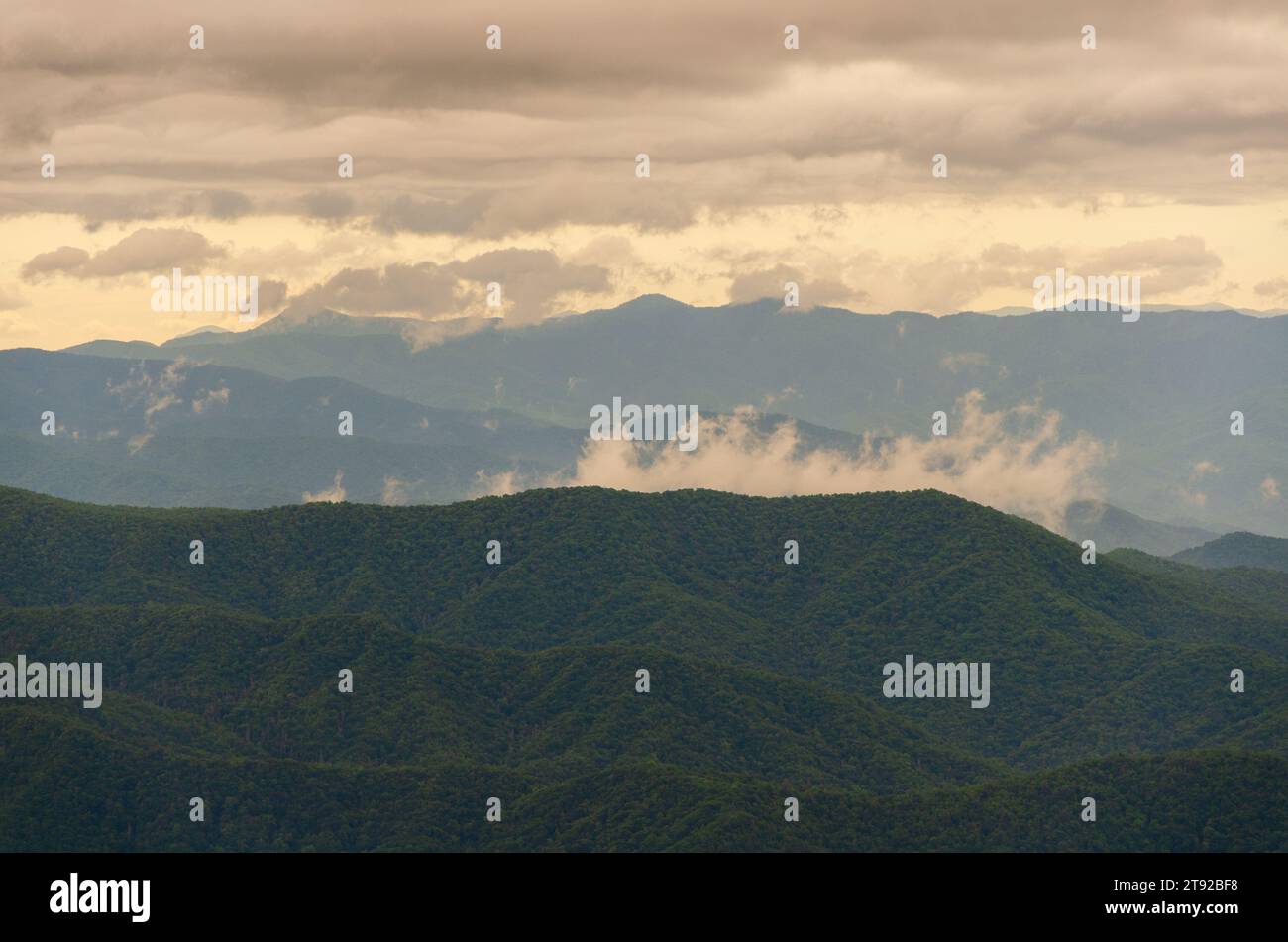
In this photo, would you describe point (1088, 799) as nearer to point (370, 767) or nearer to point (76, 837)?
point (370, 767)

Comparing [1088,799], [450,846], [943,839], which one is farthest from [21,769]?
[1088,799]

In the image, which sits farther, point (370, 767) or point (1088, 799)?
point (370, 767)
